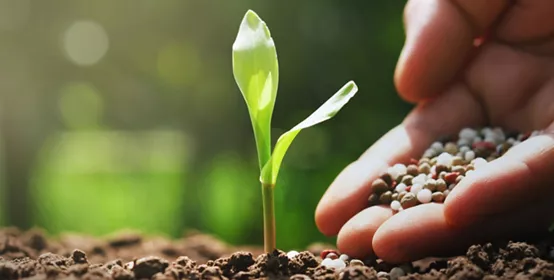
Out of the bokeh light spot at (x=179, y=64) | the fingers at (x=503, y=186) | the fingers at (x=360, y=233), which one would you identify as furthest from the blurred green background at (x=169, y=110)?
the fingers at (x=503, y=186)

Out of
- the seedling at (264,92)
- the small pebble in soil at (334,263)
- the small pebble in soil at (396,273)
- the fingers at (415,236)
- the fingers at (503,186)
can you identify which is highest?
the seedling at (264,92)

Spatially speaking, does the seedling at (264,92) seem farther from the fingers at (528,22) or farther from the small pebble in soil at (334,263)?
the fingers at (528,22)

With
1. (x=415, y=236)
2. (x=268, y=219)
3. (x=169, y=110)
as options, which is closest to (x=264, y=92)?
(x=268, y=219)

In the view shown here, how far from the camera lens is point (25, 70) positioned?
9.59 ft

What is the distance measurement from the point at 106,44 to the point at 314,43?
2.94ft

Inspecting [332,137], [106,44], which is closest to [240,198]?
[332,137]

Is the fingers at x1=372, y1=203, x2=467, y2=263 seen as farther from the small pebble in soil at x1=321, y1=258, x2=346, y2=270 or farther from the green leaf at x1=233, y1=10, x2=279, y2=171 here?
the green leaf at x1=233, y1=10, x2=279, y2=171

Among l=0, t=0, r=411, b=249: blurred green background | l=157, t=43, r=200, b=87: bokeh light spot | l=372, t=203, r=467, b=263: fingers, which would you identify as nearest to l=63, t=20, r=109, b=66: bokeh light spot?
l=0, t=0, r=411, b=249: blurred green background

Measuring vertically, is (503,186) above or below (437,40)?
below

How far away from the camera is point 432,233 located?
961 millimetres

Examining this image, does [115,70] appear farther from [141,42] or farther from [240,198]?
[240,198]

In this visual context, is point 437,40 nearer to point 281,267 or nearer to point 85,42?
point 281,267

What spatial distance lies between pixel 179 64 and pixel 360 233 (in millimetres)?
2051

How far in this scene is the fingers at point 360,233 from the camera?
1.03 m
